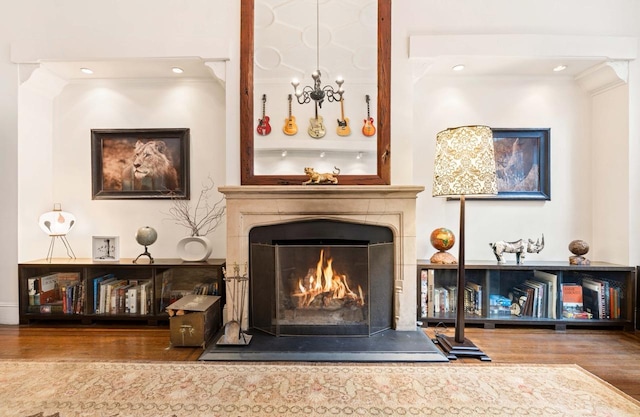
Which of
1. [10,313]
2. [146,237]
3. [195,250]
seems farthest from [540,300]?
[10,313]

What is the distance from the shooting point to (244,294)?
2.50 m

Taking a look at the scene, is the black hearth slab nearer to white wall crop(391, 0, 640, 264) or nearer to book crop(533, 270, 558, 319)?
white wall crop(391, 0, 640, 264)

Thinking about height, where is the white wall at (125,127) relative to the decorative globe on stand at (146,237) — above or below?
above

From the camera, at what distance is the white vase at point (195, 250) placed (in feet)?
9.41

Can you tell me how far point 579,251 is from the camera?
109 inches

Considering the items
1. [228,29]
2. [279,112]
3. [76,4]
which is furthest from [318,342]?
[76,4]

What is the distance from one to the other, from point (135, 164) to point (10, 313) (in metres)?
1.74

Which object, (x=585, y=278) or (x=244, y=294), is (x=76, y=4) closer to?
(x=244, y=294)

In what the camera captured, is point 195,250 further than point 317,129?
Yes

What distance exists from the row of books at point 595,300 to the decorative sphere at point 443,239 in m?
1.05

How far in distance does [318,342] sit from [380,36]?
2575 mm

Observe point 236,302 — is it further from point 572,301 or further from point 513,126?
point 513,126

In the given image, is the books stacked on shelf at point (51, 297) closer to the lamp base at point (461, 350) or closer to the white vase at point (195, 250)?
the white vase at point (195, 250)

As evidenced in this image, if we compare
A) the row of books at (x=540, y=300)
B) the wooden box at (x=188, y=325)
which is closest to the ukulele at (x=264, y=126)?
the wooden box at (x=188, y=325)
